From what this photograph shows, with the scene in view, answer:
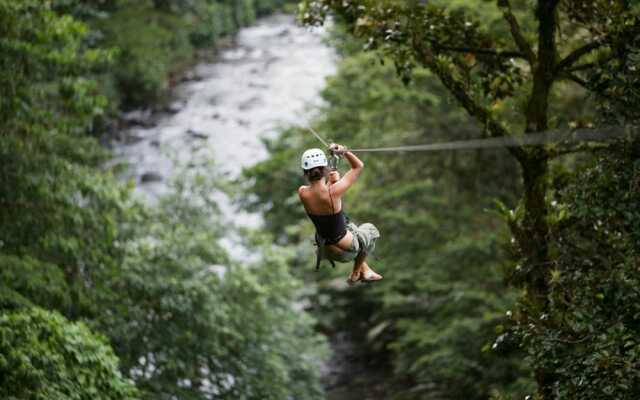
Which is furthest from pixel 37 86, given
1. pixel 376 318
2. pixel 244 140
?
pixel 244 140

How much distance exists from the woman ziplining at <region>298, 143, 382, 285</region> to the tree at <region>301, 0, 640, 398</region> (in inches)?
51.6

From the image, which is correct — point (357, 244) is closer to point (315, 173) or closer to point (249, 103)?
point (315, 173)

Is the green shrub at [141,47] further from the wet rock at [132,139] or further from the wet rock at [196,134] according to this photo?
the wet rock at [196,134]

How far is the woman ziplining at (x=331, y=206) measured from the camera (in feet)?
18.5

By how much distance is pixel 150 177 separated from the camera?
25.7m

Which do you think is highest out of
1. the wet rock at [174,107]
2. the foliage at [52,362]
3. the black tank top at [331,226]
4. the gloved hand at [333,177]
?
the gloved hand at [333,177]

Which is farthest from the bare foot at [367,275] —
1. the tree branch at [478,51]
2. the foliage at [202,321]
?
the foliage at [202,321]

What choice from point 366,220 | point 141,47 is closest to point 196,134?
point 141,47

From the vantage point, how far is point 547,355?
5828mm

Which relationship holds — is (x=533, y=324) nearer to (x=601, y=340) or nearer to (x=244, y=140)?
(x=601, y=340)

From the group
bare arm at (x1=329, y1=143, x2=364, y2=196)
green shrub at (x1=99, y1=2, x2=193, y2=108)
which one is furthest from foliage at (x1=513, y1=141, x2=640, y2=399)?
Result: green shrub at (x1=99, y1=2, x2=193, y2=108)

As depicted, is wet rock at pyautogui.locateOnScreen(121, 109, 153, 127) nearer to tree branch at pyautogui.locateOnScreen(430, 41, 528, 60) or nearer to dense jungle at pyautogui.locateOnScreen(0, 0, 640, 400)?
dense jungle at pyautogui.locateOnScreen(0, 0, 640, 400)

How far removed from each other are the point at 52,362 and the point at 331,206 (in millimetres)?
3173

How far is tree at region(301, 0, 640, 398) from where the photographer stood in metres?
6.83
